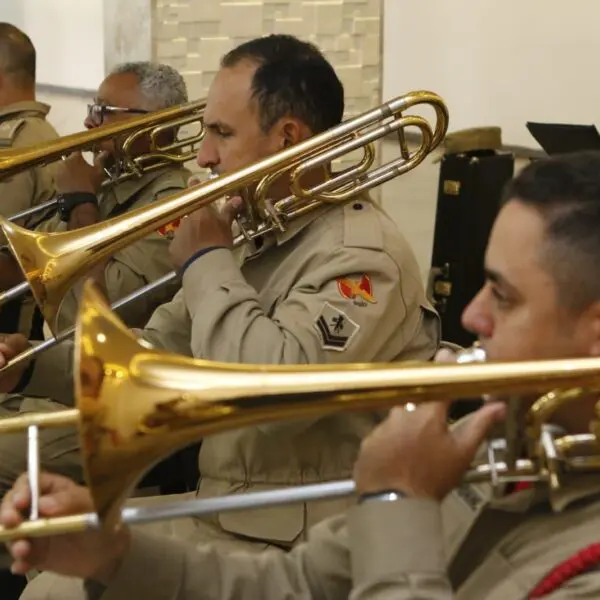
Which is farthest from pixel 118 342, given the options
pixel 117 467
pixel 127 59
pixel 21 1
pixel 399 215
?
pixel 21 1

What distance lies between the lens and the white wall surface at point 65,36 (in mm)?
5133

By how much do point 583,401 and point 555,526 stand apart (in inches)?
4.4

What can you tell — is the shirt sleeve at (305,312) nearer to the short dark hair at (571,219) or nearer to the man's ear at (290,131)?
the man's ear at (290,131)

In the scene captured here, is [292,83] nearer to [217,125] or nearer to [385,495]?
[217,125]

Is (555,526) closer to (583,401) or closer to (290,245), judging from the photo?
(583,401)

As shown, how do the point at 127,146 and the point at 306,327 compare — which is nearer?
the point at 306,327

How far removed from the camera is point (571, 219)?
0.96 metres

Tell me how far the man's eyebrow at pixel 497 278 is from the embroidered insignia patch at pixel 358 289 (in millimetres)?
472

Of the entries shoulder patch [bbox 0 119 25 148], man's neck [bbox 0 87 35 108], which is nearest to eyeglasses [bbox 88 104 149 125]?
shoulder patch [bbox 0 119 25 148]

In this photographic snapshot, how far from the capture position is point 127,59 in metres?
3.19

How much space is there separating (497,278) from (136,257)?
1.25 m

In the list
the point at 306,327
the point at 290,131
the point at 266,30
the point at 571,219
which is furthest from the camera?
the point at 266,30

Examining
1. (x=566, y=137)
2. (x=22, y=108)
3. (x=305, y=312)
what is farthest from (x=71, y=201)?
(x=566, y=137)

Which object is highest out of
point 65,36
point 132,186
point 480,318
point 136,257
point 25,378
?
point 65,36
